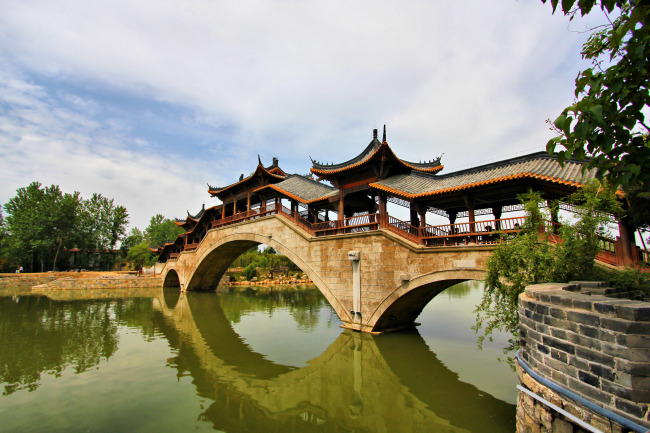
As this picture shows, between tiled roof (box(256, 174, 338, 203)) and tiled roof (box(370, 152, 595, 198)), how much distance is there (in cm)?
392

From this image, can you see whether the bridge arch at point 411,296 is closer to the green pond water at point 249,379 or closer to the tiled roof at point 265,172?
the green pond water at point 249,379

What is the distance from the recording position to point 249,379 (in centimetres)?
784

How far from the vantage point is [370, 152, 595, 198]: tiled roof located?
840 centimetres

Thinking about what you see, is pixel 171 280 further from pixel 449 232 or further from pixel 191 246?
pixel 449 232

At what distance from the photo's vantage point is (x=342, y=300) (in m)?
12.5

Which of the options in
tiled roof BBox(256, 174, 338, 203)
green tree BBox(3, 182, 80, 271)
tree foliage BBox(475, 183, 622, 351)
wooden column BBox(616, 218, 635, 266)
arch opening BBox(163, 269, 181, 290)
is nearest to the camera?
tree foliage BBox(475, 183, 622, 351)

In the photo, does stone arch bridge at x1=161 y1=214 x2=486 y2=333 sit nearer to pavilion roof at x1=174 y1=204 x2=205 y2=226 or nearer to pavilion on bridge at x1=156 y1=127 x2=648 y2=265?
pavilion on bridge at x1=156 y1=127 x2=648 y2=265

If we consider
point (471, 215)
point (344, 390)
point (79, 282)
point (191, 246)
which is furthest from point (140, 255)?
point (471, 215)

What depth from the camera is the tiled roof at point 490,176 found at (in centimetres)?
840

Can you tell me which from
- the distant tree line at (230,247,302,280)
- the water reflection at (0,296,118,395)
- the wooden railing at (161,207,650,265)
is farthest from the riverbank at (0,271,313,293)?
the wooden railing at (161,207,650,265)

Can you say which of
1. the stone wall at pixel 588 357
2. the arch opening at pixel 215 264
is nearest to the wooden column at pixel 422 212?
the stone wall at pixel 588 357

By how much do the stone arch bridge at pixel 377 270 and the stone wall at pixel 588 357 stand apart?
17.5 ft

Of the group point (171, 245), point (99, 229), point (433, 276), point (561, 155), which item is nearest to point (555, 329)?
point (561, 155)

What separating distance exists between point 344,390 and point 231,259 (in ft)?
69.8
